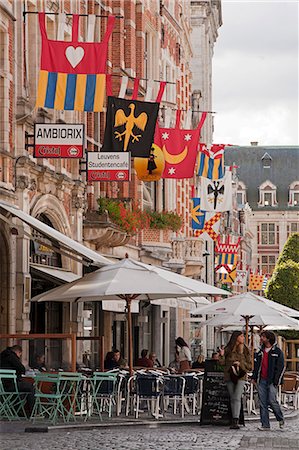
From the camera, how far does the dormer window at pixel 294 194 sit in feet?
431

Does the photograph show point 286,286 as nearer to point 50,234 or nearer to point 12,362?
point 50,234

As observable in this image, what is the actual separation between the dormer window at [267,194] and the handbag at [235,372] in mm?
111447

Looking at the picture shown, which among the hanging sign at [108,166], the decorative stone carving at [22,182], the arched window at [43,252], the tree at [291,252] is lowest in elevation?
the arched window at [43,252]

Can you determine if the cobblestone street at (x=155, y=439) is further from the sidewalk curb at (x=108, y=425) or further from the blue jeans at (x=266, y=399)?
the blue jeans at (x=266, y=399)

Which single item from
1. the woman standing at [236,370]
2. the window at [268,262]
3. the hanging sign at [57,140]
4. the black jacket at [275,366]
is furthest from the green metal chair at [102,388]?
the window at [268,262]

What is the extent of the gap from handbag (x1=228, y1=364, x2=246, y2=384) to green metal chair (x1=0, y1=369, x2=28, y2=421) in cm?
319

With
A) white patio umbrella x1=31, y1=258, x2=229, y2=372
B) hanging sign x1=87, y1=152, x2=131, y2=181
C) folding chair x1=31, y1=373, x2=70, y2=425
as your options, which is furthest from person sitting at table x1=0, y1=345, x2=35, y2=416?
hanging sign x1=87, y1=152, x2=131, y2=181

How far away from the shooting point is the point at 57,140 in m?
24.5

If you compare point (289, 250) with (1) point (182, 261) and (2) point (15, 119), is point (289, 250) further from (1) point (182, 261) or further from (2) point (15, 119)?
(2) point (15, 119)

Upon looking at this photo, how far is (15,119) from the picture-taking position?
25609 millimetres

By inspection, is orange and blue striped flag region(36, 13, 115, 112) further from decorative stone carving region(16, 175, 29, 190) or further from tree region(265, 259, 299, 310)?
tree region(265, 259, 299, 310)

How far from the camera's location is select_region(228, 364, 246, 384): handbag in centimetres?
2064

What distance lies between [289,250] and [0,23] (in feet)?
168

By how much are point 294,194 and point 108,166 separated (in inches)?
4169
